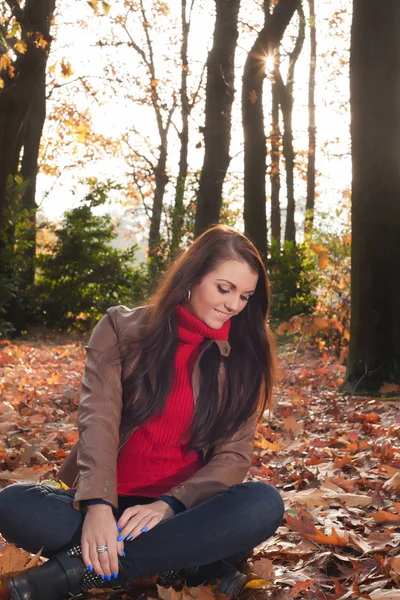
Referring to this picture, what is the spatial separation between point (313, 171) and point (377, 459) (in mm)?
20449

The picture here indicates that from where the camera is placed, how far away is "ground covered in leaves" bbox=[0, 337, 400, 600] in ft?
9.09

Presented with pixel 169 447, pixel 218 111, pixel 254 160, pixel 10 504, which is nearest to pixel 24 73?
pixel 218 111

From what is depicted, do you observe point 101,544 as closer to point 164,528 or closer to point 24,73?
point 164,528

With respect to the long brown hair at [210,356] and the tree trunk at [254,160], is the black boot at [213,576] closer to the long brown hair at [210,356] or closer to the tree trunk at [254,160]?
the long brown hair at [210,356]

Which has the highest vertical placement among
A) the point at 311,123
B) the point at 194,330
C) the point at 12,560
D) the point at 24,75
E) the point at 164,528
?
the point at 311,123

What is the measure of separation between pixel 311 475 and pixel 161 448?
146cm

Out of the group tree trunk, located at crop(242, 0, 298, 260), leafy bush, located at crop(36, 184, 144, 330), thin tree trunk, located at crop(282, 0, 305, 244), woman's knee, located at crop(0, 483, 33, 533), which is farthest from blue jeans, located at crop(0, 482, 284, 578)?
thin tree trunk, located at crop(282, 0, 305, 244)

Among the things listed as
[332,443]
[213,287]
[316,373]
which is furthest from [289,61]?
[213,287]

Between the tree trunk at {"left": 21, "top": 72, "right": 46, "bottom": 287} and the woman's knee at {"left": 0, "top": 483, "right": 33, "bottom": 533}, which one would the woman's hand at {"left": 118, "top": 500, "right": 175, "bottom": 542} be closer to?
the woman's knee at {"left": 0, "top": 483, "right": 33, "bottom": 533}

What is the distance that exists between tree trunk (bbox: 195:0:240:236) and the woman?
9.91 metres

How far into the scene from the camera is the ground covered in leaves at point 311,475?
9.09ft

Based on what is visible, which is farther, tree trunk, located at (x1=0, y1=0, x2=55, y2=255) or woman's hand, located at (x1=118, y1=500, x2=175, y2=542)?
tree trunk, located at (x1=0, y1=0, x2=55, y2=255)

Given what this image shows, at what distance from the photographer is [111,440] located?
276 cm

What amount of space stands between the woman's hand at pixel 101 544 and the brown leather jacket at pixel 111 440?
0.09 meters
